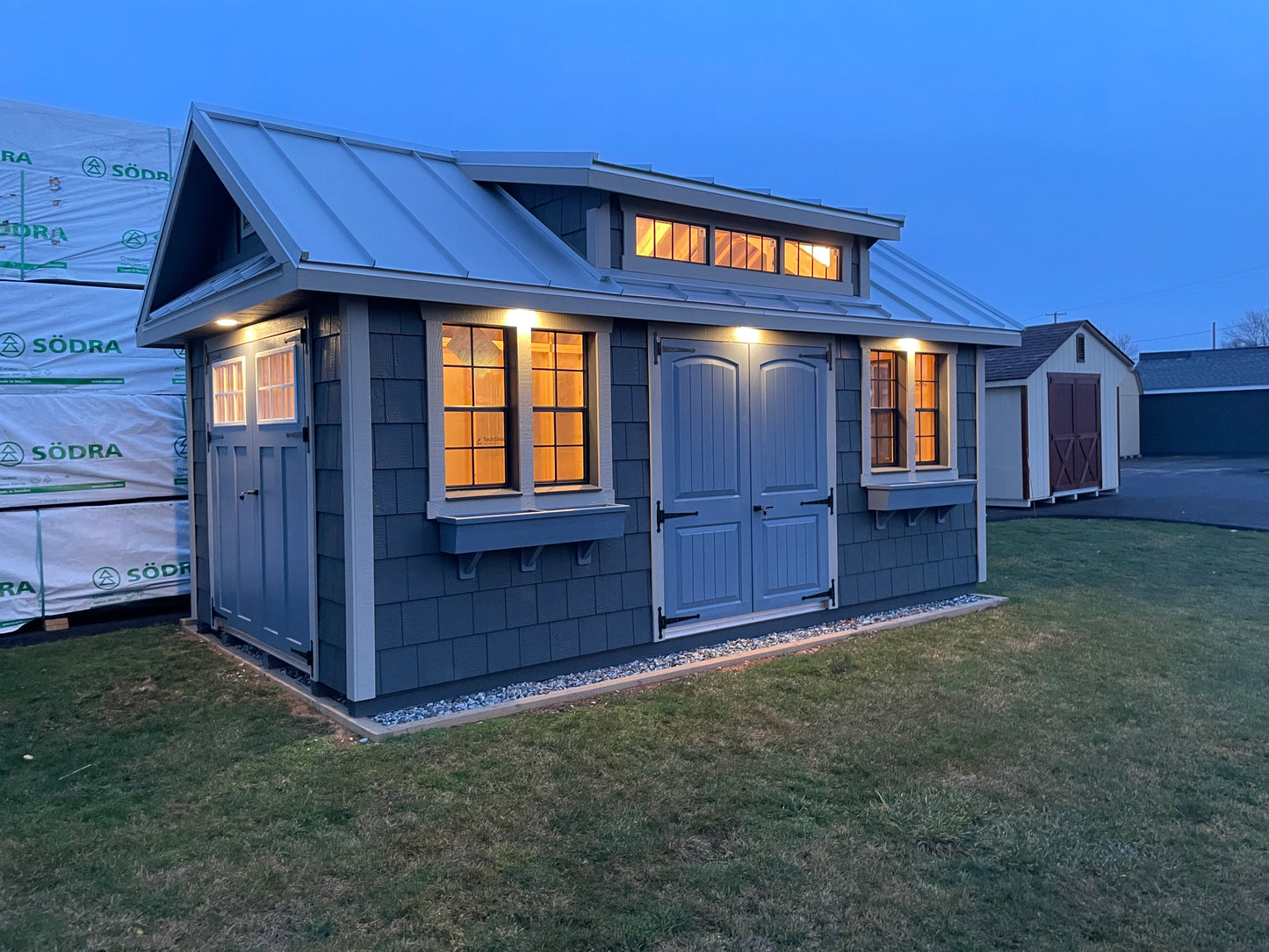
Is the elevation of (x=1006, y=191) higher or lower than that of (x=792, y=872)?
higher

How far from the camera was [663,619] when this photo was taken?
621cm

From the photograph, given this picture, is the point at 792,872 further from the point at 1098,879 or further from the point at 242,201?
the point at 242,201

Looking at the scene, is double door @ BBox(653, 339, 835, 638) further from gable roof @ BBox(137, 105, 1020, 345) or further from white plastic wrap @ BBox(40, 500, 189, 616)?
white plastic wrap @ BBox(40, 500, 189, 616)

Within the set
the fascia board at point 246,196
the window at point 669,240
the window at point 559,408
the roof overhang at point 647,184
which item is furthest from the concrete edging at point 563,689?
the roof overhang at point 647,184

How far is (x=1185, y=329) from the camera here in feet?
480

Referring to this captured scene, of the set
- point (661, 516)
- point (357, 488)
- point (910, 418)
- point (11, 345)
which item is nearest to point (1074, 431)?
point (910, 418)

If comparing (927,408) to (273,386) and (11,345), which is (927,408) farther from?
(11,345)

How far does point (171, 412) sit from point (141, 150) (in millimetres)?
2450

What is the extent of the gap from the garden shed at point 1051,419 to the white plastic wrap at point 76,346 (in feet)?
41.7

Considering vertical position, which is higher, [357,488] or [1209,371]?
[1209,371]

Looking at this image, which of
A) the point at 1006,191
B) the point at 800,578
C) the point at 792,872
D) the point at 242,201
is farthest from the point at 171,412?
the point at 1006,191

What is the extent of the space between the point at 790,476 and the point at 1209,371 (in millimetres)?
30615

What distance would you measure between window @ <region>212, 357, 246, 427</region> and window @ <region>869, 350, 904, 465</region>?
4.66 m

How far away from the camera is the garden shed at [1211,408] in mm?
29188
